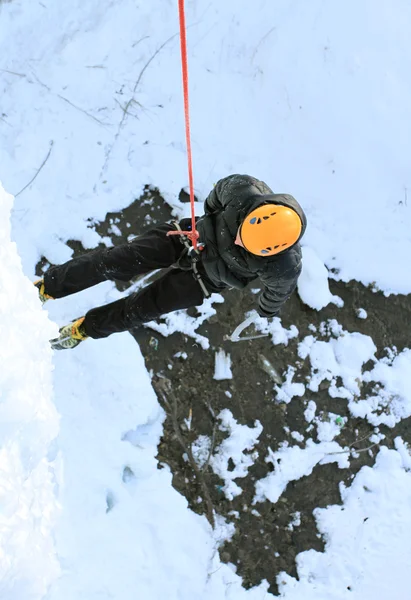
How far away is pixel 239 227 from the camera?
2.72 metres

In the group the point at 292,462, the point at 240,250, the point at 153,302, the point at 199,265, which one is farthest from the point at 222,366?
the point at 240,250

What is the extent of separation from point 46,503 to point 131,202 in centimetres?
285

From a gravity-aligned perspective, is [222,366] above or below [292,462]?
above

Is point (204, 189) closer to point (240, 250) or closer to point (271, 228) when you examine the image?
point (240, 250)

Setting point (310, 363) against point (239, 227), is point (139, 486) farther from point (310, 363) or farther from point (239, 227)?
point (239, 227)

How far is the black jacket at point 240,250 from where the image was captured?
276 centimetres

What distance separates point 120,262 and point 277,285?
3.59 ft

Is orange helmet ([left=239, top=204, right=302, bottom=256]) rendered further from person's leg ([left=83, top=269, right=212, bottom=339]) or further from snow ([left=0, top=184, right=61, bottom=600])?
snow ([left=0, top=184, right=61, bottom=600])

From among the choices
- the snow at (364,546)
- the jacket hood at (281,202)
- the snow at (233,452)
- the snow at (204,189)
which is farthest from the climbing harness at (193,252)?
the snow at (364,546)

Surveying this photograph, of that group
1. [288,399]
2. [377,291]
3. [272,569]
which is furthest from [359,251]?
[272,569]

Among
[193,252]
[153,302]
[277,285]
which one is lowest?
[277,285]

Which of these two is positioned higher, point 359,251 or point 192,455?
point 359,251

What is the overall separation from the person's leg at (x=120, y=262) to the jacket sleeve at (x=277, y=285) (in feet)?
2.31

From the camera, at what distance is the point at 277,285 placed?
9.52 ft
